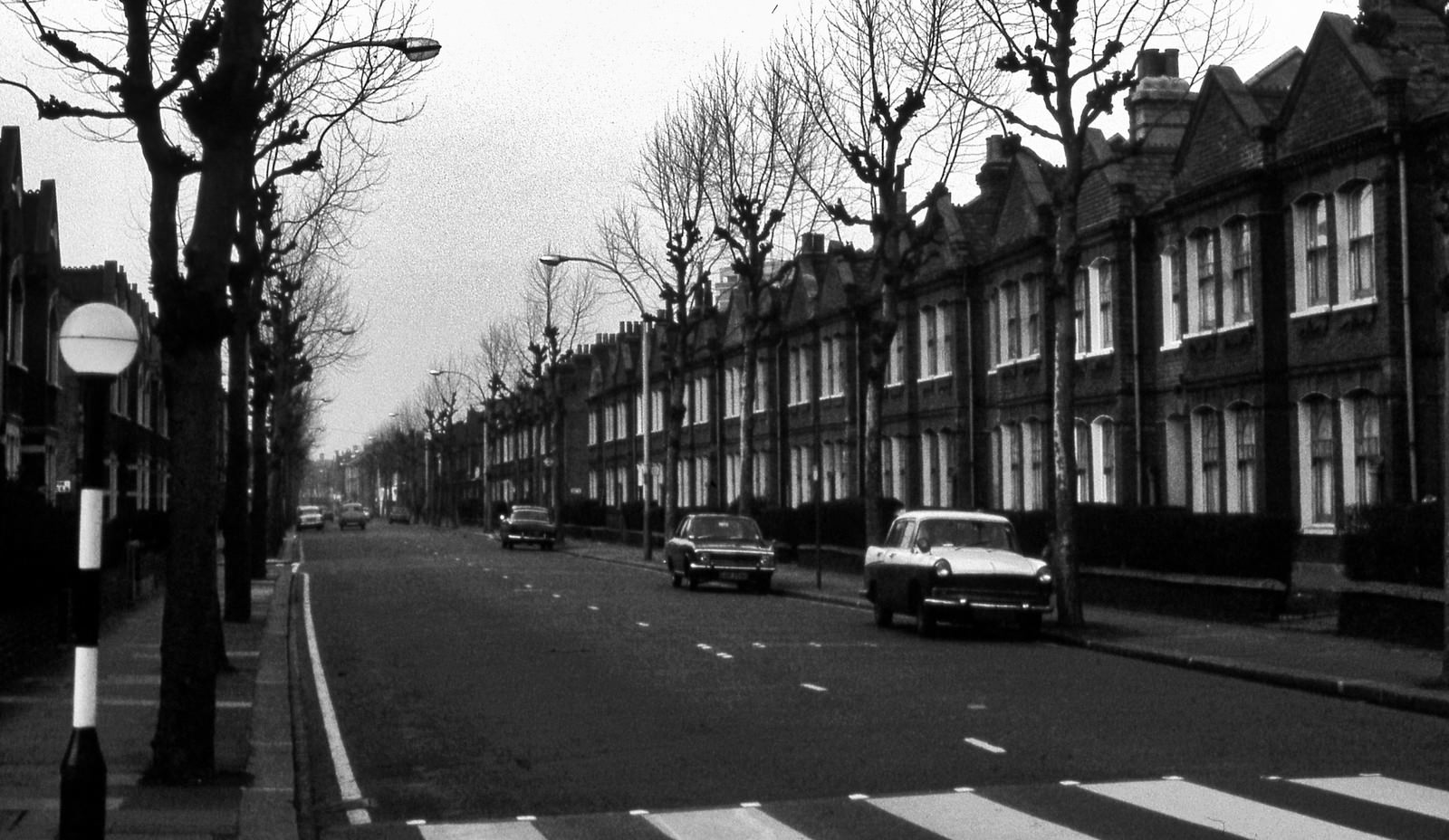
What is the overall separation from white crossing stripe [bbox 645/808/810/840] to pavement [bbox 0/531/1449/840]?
2.10 metres

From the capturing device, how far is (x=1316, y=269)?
31156 millimetres

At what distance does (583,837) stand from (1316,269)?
24.4 m

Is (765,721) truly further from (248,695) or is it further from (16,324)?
(16,324)

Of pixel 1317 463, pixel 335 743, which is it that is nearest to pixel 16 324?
pixel 1317 463

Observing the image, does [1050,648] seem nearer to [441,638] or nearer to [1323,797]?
[441,638]

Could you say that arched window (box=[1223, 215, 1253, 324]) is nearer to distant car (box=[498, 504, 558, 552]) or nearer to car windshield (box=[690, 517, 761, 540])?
car windshield (box=[690, 517, 761, 540])

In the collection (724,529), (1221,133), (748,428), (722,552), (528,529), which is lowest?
(722,552)

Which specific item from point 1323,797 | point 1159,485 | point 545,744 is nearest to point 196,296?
point 545,744

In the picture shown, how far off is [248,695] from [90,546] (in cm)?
835

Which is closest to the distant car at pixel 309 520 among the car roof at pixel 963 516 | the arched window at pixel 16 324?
the arched window at pixel 16 324

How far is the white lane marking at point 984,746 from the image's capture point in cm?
1312

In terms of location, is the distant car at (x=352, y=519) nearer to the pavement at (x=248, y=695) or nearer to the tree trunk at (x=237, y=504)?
the pavement at (x=248, y=695)

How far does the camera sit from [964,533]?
25.0 m

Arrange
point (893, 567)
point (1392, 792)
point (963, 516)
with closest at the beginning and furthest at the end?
1. point (1392, 792)
2. point (963, 516)
3. point (893, 567)
